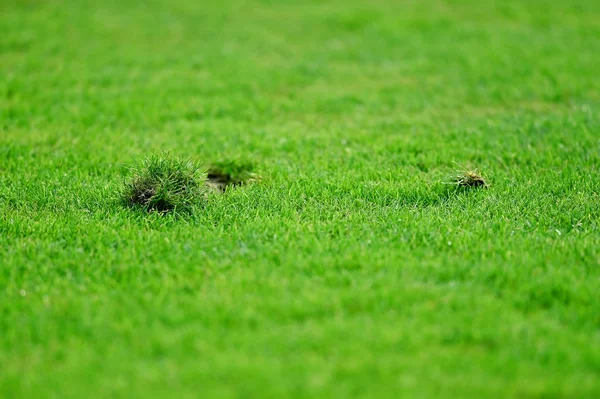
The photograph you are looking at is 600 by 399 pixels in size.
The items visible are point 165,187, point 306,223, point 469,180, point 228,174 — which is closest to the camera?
point 306,223

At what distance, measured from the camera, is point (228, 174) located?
677cm

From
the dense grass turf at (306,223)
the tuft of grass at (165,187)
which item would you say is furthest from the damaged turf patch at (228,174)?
the tuft of grass at (165,187)

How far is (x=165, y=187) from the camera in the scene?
5.57 metres

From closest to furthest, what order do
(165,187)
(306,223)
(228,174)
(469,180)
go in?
(306,223), (165,187), (469,180), (228,174)

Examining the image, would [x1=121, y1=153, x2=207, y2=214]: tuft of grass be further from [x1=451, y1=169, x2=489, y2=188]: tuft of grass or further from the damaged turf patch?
[x1=451, y1=169, x2=489, y2=188]: tuft of grass

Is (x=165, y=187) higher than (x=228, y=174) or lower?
higher

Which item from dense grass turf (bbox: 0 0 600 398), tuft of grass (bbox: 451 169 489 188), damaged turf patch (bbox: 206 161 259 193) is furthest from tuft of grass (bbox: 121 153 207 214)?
tuft of grass (bbox: 451 169 489 188)

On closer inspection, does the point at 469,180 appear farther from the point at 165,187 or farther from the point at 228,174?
the point at 165,187

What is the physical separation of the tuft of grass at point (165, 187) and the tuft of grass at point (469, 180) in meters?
2.27

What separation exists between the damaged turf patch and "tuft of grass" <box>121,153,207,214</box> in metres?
0.75

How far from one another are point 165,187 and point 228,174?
1.28m

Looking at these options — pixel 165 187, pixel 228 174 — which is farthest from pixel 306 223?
pixel 228 174

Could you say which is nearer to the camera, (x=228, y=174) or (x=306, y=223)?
(x=306, y=223)

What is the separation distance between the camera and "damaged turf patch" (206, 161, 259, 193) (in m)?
6.56
